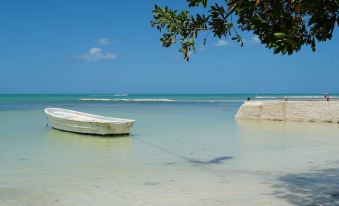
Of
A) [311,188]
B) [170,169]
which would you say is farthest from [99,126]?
[311,188]

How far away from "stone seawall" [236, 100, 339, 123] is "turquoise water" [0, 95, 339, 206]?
4.65 m

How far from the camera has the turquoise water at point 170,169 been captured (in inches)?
261

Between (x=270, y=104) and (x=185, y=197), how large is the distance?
53.4 ft

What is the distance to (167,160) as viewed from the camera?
1006cm

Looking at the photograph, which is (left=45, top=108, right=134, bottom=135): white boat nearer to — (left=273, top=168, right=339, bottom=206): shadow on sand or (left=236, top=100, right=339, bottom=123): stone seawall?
(left=273, top=168, right=339, bottom=206): shadow on sand

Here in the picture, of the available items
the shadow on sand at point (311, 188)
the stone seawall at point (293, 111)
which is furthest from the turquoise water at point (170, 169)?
the stone seawall at point (293, 111)

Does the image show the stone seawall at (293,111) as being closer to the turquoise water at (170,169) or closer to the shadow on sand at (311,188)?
the turquoise water at (170,169)

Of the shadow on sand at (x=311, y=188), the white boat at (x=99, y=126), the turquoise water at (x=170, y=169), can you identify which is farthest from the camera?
the white boat at (x=99, y=126)

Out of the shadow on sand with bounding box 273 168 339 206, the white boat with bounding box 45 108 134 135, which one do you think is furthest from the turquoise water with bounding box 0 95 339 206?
the white boat with bounding box 45 108 134 135

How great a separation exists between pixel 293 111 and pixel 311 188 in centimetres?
1423

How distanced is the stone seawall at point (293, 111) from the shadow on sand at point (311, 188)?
11602 mm

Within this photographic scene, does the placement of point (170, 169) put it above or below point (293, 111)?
below

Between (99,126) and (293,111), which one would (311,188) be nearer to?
(99,126)

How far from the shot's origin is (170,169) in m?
8.93
